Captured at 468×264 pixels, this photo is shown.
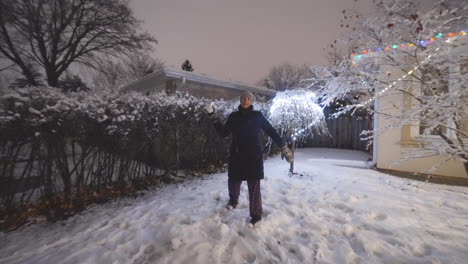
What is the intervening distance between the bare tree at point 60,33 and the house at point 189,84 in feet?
27.9

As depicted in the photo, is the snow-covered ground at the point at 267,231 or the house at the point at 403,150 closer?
the snow-covered ground at the point at 267,231

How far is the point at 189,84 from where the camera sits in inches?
332

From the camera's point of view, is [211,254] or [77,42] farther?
[77,42]

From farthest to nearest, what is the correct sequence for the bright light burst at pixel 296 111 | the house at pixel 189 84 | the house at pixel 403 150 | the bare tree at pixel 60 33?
the bare tree at pixel 60 33 → the house at pixel 189 84 → the house at pixel 403 150 → the bright light burst at pixel 296 111

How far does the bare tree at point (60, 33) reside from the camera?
13.3m

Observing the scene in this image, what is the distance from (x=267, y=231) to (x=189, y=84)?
23.1 ft

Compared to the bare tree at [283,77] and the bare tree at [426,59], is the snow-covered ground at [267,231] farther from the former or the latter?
the bare tree at [283,77]

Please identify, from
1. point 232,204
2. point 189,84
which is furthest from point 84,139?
point 189,84

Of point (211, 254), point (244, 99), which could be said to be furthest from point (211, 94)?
point (211, 254)

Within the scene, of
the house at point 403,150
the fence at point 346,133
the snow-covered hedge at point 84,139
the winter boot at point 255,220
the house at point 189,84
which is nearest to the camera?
the winter boot at point 255,220

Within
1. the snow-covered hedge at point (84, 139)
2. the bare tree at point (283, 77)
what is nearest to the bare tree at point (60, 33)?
the snow-covered hedge at point (84, 139)

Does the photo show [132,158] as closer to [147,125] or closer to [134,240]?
[147,125]

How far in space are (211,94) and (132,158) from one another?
5596 millimetres

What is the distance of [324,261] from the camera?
2150 mm
